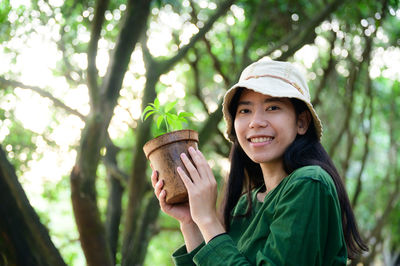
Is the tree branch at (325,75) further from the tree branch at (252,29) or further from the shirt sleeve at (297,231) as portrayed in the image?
the shirt sleeve at (297,231)

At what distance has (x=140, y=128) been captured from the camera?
168 inches

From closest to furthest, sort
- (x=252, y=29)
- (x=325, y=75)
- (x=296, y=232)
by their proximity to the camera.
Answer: (x=296, y=232) < (x=252, y=29) < (x=325, y=75)

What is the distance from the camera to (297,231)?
4.66ft

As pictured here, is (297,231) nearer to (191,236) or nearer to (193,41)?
(191,236)

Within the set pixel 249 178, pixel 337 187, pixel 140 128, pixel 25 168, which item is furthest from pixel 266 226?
pixel 25 168

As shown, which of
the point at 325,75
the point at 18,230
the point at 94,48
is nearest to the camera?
the point at 18,230

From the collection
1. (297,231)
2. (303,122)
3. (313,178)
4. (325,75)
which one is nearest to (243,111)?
(303,122)

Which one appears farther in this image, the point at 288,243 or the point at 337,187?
the point at 337,187

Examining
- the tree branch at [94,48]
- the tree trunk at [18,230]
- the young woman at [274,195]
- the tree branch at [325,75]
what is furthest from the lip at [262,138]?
the tree branch at [325,75]

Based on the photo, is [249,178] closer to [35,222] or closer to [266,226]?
[266,226]

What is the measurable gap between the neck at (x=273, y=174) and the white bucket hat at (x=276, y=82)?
20 centimetres

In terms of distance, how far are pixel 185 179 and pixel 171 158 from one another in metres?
0.11

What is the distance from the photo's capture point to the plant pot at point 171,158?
5.96ft

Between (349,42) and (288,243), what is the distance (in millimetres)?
5824
